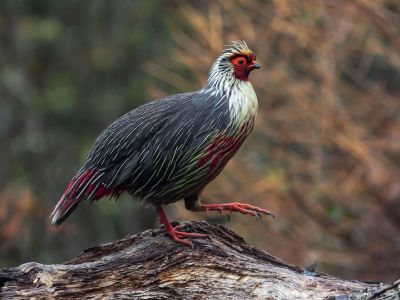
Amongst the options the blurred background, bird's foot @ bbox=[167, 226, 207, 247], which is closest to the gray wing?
bird's foot @ bbox=[167, 226, 207, 247]

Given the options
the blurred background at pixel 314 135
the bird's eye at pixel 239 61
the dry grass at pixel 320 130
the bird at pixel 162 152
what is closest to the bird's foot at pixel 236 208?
the bird at pixel 162 152

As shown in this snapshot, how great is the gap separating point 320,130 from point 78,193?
6271mm

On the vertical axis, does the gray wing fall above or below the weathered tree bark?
above

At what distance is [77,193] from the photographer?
7.80 meters

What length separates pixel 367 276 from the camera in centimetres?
1465

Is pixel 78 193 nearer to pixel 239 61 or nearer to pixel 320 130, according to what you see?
pixel 239 61

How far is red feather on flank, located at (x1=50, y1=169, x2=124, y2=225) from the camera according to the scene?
7.79m

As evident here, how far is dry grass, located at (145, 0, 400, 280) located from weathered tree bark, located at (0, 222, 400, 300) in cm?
597

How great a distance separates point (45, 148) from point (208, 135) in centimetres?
1488

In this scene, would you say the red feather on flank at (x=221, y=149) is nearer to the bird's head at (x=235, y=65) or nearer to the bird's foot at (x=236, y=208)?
the bird's foot at (x=236, y=208)

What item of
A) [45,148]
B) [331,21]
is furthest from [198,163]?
[45,148]

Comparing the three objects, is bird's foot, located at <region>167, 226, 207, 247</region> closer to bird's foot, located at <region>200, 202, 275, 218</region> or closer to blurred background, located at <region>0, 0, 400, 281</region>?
bird's foot, located at <region>200, 202, 275, 218</region>

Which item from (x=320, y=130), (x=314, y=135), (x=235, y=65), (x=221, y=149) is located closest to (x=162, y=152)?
(x=221, y=149)

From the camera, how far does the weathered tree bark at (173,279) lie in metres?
6.88
